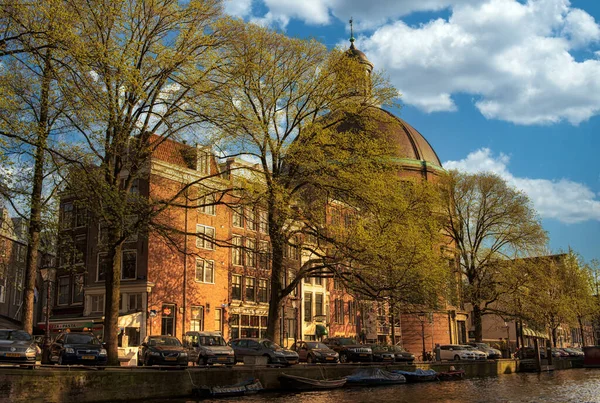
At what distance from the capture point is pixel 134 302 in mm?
43656

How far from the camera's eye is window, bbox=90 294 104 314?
148ft

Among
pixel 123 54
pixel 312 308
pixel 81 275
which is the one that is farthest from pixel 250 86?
pixel 312 308

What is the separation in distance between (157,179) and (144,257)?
42.8ft

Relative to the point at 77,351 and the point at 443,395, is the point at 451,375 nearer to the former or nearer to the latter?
the point at 443,395

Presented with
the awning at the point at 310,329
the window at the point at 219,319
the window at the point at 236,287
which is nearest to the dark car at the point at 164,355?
the window at the point at 219,319

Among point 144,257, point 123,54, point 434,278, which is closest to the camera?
point 123,54

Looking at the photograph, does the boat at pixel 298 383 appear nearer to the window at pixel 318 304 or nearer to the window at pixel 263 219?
the window at pixel 263 219

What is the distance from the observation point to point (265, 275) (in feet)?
175

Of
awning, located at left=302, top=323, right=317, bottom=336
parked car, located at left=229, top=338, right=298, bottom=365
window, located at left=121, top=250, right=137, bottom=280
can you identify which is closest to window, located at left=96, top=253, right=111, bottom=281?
window, located at left=121, top=250, right=137, bottom=280

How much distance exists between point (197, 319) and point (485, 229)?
27440 millimetres

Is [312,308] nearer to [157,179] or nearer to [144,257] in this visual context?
[144,257]

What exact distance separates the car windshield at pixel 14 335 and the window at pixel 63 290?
23428 mm

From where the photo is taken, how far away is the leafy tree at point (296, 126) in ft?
96.5

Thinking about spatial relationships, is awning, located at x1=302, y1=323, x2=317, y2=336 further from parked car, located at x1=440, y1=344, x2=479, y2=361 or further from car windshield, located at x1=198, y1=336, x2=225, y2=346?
car windshield, located at x1=198, y1=336, x2=225, y2=346
